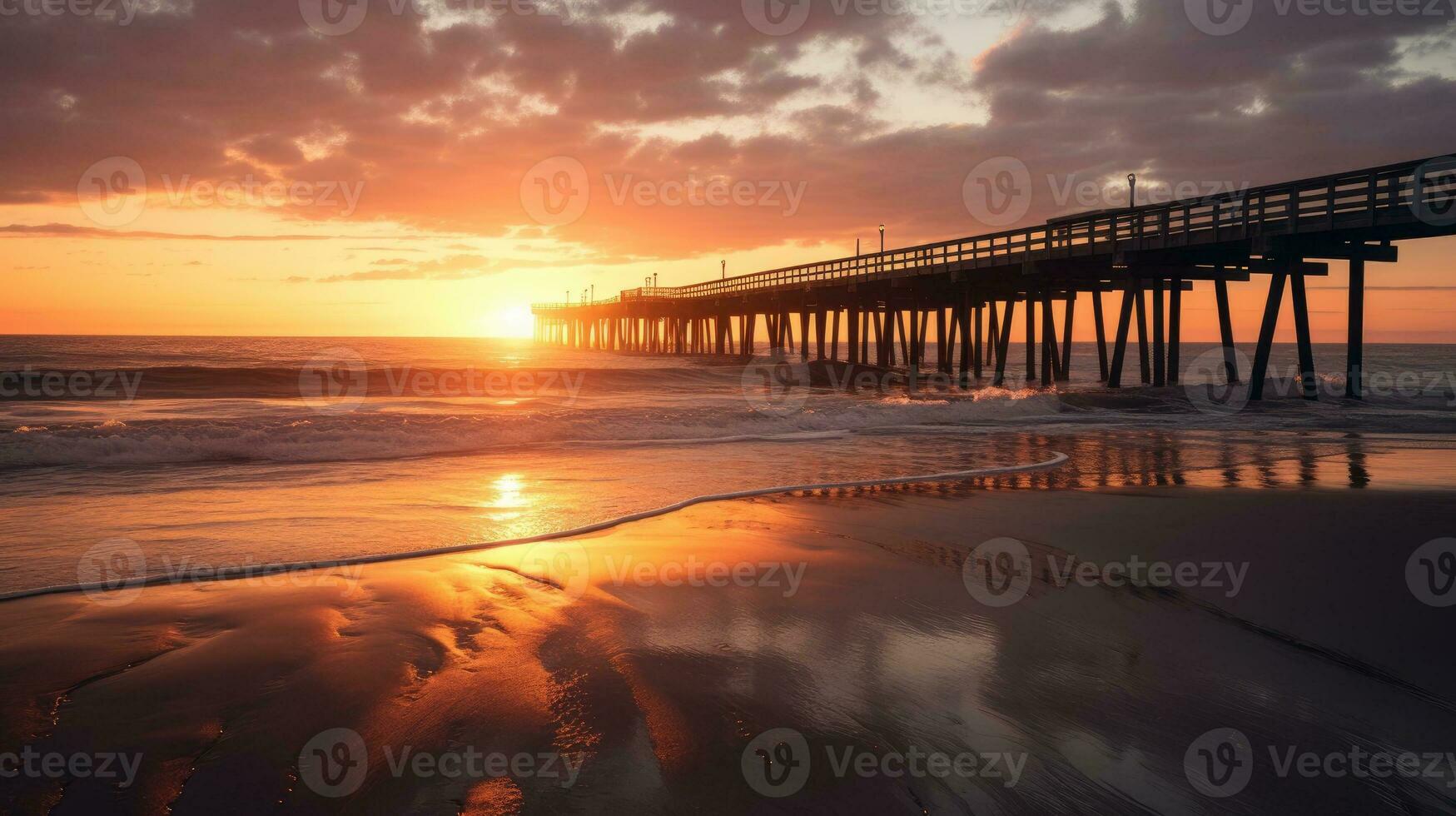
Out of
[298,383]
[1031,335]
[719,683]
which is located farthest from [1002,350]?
[719,683]

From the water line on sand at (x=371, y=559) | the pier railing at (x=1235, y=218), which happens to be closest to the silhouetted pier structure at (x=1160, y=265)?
the pier railing at (x=1235, y=218)

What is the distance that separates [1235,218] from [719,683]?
21970 mm

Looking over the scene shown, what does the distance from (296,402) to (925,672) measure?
83.1ft

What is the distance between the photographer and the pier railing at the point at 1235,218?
16.2 meters

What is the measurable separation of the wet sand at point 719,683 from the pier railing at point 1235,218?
14747 millimetres

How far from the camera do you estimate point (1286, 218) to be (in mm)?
18781

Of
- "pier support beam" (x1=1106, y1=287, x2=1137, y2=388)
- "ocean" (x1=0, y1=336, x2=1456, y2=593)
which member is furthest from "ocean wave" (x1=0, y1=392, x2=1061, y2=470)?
"pier support beam" (x1=1106, y1=287, x2=1137, y2=388)

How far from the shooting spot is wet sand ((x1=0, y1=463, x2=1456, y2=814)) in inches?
105

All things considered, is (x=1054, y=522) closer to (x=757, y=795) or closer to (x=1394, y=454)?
(x=757, y=795)

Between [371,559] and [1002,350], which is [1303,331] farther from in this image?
[371,559]

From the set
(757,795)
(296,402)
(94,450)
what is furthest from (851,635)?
(296,402)

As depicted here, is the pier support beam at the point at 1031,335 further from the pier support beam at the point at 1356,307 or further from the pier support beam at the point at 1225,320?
the pier support beam at the point at 1356,307

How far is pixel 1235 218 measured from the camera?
20.2 meters

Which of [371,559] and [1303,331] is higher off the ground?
[1303,331]
